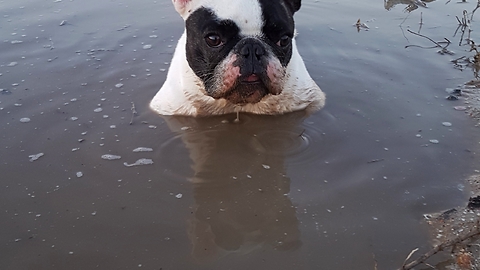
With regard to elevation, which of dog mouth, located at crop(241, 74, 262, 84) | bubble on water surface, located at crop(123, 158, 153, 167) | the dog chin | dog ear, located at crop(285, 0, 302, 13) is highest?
dog ear, located at crop(285, 0, 302, 13)

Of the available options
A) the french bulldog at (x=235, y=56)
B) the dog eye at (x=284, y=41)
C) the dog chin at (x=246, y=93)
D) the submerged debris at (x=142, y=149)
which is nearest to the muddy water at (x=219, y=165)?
the submerged debris at (x=142, y=149)

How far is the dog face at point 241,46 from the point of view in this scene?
10.0ft

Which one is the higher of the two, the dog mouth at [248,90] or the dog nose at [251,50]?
the dog nose at [251,50]

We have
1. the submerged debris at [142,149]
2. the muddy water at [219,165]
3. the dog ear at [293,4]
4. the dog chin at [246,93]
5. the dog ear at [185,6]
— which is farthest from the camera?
the dog ear at [293,4]

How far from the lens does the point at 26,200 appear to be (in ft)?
8.87

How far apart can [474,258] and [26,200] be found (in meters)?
2.27

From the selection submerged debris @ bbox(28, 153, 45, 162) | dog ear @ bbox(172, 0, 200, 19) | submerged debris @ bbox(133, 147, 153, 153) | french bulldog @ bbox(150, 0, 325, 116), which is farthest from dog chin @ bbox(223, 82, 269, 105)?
submerged debris @ bbox(28, 153, 45, 162)

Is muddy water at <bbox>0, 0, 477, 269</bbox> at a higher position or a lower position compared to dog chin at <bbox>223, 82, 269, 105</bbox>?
lower

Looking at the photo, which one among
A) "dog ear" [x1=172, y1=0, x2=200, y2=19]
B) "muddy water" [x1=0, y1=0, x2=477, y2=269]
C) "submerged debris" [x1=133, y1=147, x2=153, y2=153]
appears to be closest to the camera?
"muddy water" [x1=0, y1=0, x2=477, y2=269]

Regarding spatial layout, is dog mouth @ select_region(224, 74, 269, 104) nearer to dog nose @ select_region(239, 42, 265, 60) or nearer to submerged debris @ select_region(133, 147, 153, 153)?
dog nose @ select_region(239, 42, 265, 60)

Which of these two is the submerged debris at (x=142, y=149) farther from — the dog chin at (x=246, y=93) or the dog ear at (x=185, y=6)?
the dog ear at (x=185, y=6)

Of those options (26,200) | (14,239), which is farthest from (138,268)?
(26,200)

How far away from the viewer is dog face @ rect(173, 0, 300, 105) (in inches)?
121

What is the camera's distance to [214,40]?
3.20 metres
